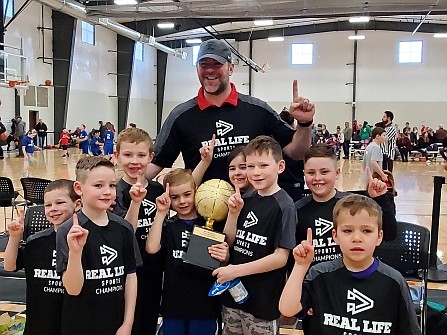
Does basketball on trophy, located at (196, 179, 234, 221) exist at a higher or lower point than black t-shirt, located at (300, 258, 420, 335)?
higher

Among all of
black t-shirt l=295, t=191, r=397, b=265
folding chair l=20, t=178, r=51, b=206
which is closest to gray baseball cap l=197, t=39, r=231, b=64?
black t-shirt l=295, t=191, r=397, b=265

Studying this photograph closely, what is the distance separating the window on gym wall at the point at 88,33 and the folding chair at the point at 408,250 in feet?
76.0

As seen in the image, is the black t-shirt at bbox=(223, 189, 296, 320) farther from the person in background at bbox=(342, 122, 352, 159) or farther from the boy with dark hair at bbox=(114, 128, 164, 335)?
the person in background at bbox=(342, 122, 352, 159)

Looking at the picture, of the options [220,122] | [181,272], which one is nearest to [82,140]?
[220,122]

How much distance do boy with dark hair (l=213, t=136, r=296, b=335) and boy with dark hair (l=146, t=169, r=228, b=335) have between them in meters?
0.16

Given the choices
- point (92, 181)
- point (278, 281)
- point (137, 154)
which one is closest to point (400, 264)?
point (278, 281)

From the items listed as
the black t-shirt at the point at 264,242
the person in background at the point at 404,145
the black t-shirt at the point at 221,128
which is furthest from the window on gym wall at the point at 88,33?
the black t-shirt at the point at 264,242

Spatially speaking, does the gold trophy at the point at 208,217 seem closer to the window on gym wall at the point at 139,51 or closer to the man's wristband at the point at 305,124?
the man's wristband at the point at 305,124

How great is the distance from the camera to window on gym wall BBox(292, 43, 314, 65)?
91.9 ft

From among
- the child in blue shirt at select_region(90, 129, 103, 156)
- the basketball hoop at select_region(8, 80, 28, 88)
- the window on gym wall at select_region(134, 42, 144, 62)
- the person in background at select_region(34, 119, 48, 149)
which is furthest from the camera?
the window on gym wall at select_region(134, 42, 144, 62)

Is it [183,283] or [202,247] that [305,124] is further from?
[183,283]

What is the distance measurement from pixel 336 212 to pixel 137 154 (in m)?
1.29

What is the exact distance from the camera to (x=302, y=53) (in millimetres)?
28109

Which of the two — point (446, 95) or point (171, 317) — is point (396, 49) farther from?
point (171, 317)
